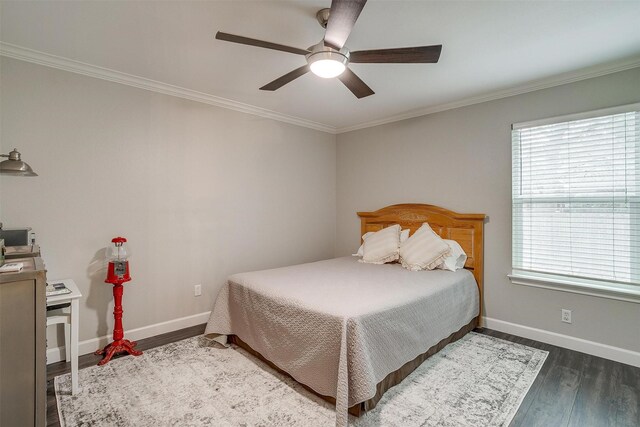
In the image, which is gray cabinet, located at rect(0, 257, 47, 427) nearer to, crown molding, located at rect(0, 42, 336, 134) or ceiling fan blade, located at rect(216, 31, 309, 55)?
ceiling fan blade, located at rect(216, 31, 309, 55)

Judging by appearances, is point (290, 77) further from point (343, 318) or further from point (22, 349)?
point (22, 349)

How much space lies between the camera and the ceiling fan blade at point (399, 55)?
1.82 metres

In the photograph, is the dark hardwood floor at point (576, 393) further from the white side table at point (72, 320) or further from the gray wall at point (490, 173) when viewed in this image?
the gray wall at point (490, 173)

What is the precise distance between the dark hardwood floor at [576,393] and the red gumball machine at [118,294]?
0.13 metres

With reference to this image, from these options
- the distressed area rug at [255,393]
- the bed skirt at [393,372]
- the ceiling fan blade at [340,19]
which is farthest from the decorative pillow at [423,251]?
the ceiling fan blade at [340,19]

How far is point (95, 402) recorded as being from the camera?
2018 mm

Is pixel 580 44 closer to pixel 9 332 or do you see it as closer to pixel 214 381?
pixel 214 381

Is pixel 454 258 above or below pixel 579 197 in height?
below

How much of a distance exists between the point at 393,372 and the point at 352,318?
2.06 ft

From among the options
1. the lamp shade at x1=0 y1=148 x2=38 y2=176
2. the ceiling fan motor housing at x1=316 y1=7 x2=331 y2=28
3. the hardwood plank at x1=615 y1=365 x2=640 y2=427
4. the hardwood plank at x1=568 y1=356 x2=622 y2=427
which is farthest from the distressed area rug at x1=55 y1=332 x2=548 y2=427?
the ceiling fan motor housing at x1=316 y1=7 x2=331 y2=28

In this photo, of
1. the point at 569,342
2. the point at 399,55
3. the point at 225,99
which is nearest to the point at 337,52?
the point at 399,55

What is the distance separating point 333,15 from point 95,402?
8.91 ft

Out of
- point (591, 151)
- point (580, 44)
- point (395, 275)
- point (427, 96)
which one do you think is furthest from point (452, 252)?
point (580, 44)

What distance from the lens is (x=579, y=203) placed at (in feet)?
9.15
